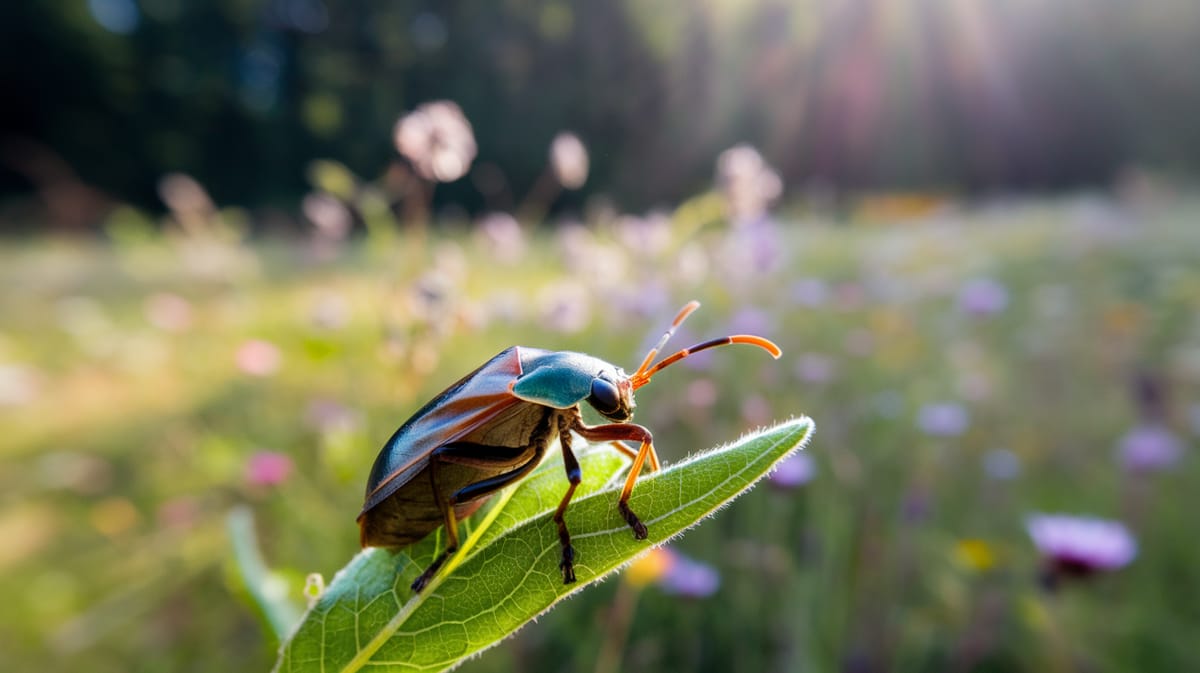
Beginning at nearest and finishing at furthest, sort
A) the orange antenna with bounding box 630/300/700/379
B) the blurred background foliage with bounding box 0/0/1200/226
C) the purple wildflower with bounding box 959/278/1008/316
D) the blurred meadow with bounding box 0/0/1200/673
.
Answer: the orange antenna with bounding box 630/300/700/379 → the blurred meadow with bounding box 0/0/1200/673 → the purple wildflower with bounding box 959/278/1008/316 → the blurred background foliage with bounding box 0/0/1200/226

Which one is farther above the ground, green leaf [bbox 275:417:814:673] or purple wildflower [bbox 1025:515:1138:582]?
green leaf [bbox 275:417:814:673]

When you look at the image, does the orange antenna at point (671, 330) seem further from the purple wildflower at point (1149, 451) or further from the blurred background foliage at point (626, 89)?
the blurred background foliage at point (626, 89)

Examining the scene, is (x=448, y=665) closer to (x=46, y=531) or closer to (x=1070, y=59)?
(x=46, y=531)

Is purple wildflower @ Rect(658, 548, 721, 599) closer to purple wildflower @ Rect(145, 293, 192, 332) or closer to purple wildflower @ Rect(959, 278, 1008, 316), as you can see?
purple wildflower @ Rect(959, 278, 1008, 316)

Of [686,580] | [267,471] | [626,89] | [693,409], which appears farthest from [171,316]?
[626,89]

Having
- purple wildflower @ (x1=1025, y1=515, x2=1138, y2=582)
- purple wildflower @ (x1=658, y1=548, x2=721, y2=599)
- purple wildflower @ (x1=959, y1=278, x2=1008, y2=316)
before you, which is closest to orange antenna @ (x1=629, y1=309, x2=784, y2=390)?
purple wildflower @ (x1=658, y1=548, x2=721, y2=599)

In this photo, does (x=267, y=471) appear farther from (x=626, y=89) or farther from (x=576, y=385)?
(x=626, y=89)

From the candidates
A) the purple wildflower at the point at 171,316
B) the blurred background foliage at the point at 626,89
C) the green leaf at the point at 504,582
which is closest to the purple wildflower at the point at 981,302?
the green leaf at the point at 504,582

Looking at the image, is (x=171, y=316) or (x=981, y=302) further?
(x=171, y=316)
